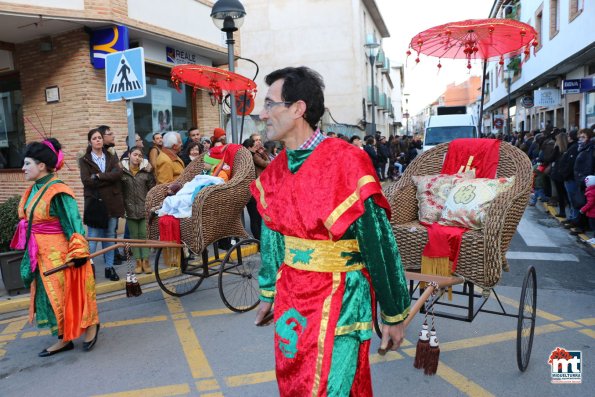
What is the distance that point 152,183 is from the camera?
24.0ft

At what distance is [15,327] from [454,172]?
15.3 ft

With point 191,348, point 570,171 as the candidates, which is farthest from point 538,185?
point 191,348

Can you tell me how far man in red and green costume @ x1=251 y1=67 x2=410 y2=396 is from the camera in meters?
1.95

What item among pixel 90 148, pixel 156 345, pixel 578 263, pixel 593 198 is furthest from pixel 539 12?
pixel 156 345

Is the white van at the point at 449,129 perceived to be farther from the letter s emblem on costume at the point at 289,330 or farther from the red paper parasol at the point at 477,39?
the letter s emblem on costume at the point at 289,330

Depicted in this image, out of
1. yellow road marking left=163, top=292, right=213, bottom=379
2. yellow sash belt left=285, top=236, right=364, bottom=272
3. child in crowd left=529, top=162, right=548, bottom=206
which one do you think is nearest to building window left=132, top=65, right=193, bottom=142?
yellow road marking left=163, top=292, right=213, bottom=379

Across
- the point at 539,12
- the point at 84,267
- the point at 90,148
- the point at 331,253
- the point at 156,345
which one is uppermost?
the point at 539,12

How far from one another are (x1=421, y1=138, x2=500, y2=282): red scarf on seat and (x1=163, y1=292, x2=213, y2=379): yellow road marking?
6.15 feet

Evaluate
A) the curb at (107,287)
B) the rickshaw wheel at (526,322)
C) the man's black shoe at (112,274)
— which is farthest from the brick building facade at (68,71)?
the rickshaw wheel at (526,322)

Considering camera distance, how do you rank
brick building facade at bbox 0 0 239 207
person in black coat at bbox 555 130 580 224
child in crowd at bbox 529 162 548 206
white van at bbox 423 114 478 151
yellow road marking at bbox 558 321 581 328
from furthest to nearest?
white van at bbox 423 114 478 151 < child in crowd at bbox 529 162 548 206 < brick building facade at bbox 0 0 239 207 < person in black coat at bbox 555 130 580 224 < yellow road marking at bbox 558 321 581 328

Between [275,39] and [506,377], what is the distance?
25534 mm

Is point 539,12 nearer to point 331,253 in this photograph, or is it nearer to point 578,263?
point 578,263

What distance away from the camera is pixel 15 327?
5164mm

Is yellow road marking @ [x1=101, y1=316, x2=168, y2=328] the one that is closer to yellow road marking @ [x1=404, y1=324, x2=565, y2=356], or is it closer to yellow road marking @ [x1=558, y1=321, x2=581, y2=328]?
yellow road marking @ [x1=404, y1=324, x2=565, y2=356]
